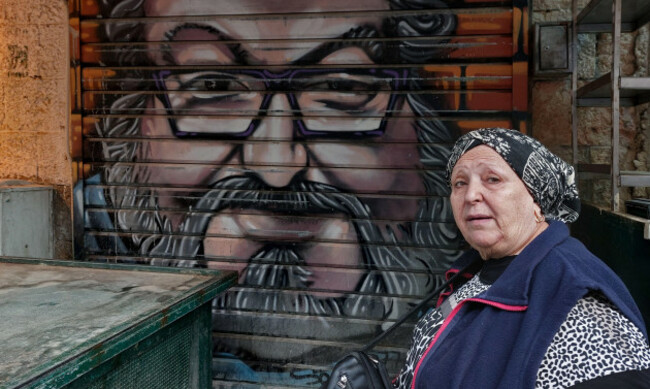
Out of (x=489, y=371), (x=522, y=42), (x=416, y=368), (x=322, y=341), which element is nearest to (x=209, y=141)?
(x=322, y=341)

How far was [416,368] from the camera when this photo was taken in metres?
1.84

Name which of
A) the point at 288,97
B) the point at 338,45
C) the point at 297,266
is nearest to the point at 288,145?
the point at 288,97

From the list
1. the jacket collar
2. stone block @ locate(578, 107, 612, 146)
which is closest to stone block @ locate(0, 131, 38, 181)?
the jacket collar

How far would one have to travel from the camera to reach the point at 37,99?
4.77 meters

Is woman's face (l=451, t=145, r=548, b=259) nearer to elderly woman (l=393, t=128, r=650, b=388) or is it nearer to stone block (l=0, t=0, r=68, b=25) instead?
elderly woman (l=393, t=128, r=650, b=388)

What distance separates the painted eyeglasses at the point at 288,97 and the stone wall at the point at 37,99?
1.11m

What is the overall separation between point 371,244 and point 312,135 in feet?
3.42

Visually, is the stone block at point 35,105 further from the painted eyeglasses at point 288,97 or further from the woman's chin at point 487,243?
the woman's chin at point 487,243

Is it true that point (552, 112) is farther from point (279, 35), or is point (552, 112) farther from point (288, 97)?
point (279, 35)

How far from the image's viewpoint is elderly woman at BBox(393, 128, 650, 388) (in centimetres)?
146

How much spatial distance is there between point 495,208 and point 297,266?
2576mm

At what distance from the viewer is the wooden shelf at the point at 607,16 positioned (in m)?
3.31

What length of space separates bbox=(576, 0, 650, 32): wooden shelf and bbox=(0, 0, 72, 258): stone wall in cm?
442

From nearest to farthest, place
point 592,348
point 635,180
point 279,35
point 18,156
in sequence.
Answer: point 592,348
point 635,180
point 279,35
point 18,156
